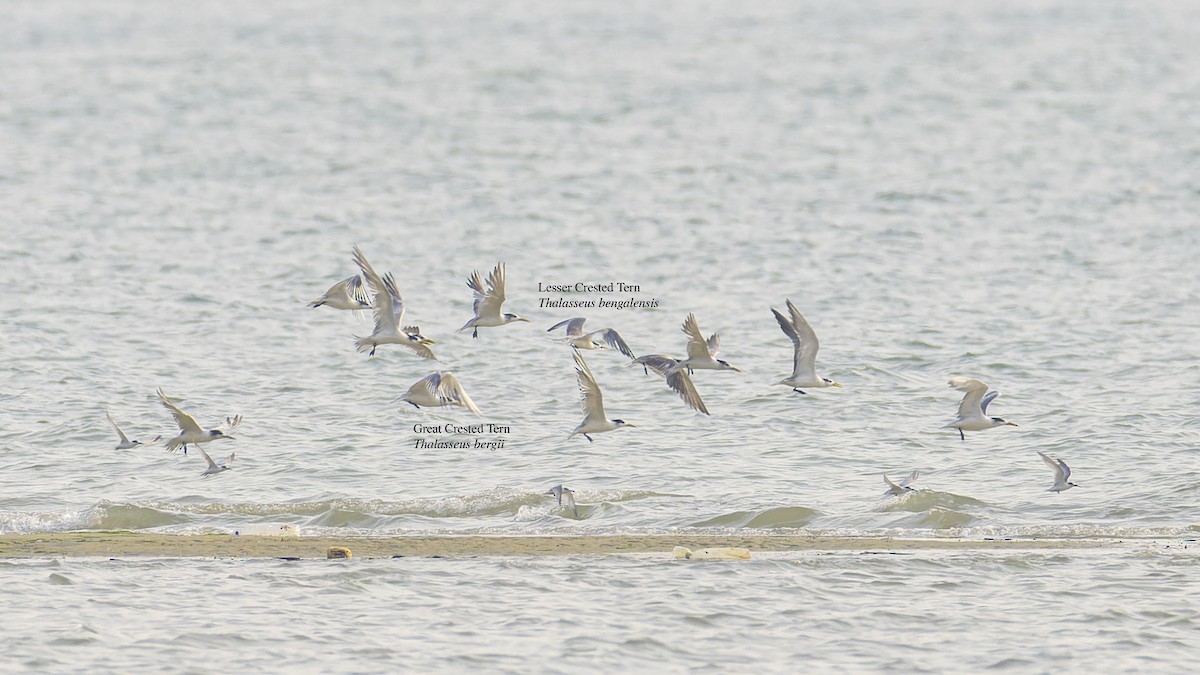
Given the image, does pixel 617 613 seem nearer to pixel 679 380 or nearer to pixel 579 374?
pixel 579 374

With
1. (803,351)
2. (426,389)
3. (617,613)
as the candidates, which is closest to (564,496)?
(426,389)

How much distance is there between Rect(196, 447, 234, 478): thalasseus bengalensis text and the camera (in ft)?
48.1

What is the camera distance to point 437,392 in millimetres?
14625

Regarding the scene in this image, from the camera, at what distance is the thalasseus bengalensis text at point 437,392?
47.2ft

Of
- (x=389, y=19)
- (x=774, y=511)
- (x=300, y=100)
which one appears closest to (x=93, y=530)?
(x=774, y=511)

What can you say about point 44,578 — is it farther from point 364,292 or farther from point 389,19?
point 389,19

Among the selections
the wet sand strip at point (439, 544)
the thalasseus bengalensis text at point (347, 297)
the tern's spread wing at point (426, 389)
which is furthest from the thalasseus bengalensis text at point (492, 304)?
the wet sand strip at point (439, 544)

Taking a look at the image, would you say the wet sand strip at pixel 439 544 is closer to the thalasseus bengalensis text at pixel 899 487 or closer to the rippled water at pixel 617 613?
the rippled water at pixel 617 613

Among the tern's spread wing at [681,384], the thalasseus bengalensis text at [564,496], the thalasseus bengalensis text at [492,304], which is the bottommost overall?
the thalasseus bengalensis text at [564,496]

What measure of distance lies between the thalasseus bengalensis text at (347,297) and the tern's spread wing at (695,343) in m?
3.18

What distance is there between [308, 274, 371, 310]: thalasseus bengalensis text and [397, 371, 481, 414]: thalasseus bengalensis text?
3.55ft

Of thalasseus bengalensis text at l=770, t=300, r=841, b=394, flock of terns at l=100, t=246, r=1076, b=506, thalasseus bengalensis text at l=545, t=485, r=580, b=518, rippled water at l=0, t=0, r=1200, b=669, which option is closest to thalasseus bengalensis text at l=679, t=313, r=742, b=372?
flock of terns at l=100, t=246, r=1076, b=506

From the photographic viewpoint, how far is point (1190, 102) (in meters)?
40.3

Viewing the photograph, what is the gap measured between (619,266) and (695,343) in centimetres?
1157
